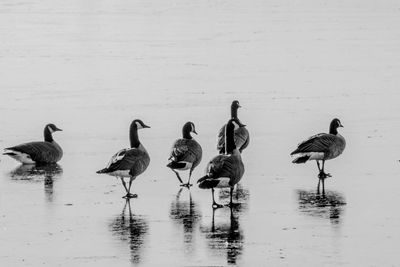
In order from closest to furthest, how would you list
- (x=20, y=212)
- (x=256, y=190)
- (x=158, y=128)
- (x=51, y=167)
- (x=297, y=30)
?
(x=20, y=212)
(x=256, y=190)
(x=51, y=167)
(x=158, y=128)
(x=297, y=30)

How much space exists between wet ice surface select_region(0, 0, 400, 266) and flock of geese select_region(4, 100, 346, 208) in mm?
301

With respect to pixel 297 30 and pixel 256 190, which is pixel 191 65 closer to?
pixel 297 30

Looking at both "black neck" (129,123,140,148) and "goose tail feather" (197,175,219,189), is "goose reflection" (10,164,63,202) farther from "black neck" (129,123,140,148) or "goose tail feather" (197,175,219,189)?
"goose tail feather" (197,175,219,189)

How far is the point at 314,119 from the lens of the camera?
2277 centimetres

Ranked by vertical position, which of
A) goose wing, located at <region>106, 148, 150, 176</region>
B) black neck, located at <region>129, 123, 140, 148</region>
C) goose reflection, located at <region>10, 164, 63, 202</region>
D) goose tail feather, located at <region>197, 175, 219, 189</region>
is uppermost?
black neck, located at <region>129, 123, 140, 148</region>

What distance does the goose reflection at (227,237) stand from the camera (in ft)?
39.3

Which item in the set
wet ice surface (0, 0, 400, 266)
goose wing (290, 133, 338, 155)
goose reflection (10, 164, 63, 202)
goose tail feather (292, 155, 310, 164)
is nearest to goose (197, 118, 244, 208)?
wet ice surface (0, 0, 400, 266)

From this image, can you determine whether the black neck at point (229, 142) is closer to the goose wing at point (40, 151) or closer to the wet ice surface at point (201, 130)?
the wet ice surface at point (201, 130)

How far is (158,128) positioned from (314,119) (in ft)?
11.2

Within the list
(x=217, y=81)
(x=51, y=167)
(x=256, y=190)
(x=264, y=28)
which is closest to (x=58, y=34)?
(x=264, y=28)

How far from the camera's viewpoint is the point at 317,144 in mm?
16984

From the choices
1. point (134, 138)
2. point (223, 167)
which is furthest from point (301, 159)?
point (223, 167)

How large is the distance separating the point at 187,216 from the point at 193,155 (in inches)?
94.3

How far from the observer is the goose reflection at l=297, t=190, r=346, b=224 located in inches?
550
